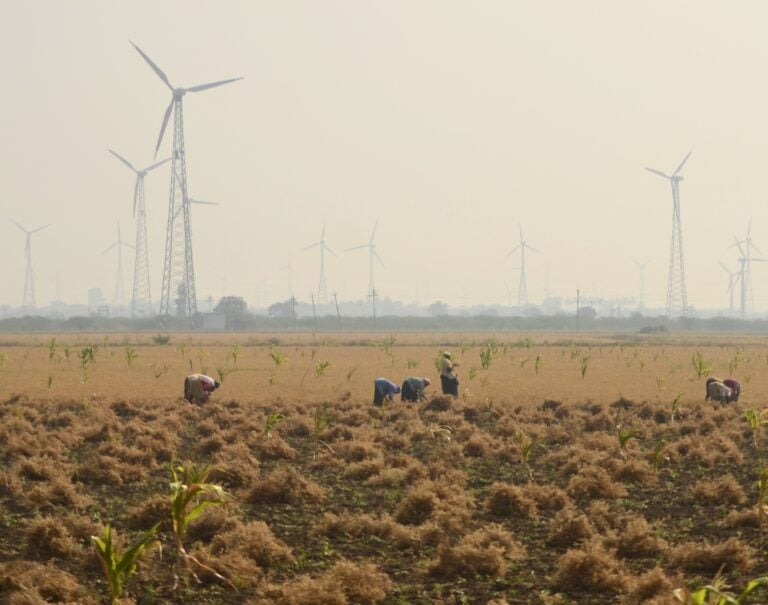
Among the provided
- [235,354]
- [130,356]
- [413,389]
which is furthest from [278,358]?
[413,389]

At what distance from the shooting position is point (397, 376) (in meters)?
50.4

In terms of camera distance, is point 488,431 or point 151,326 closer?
point 488,431

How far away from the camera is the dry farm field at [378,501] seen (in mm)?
11969

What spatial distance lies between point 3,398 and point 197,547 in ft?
81.0

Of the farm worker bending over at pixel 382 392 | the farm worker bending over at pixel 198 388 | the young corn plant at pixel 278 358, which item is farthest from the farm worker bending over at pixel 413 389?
the young corn plant at pixel 278 358

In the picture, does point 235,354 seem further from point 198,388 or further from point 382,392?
point 382,392

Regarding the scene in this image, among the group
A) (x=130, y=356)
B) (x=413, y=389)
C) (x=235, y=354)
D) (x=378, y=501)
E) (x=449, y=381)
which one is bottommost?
(x=378, y=501)

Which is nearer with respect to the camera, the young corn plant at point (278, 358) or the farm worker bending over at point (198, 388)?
the farm worker bending over at point (198, 388)

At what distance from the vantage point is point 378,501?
17.5m

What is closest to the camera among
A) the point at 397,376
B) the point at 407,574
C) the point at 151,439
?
the point at 407,574

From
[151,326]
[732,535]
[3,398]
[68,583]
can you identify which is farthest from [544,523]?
[151,326]

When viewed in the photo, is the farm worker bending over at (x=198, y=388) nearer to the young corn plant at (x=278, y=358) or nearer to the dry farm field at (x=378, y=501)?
the dry farm field at (x=378, y=501)

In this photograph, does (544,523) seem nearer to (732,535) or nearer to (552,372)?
(732,535)

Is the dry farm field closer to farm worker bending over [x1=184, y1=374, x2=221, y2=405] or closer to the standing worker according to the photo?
farm worker bending over [x1=184, y1=374, x2=221, y2=405]
